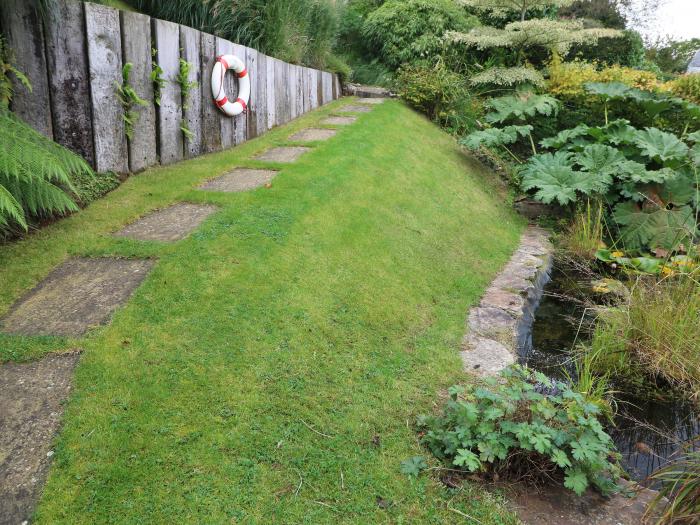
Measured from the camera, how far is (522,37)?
8.68 meters

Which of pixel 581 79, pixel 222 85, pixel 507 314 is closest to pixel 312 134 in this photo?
pixel 222 85

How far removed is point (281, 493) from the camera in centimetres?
197

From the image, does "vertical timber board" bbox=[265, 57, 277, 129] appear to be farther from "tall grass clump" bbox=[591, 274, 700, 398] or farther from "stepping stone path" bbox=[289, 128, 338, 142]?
"tall grass clump" bbox=[591, 274, 700, 398]

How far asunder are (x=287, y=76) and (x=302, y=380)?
5770 millimetres

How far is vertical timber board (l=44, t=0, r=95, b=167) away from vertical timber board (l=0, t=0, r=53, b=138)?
0.05 m

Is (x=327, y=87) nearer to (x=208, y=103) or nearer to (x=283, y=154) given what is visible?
(x=208, y=103)

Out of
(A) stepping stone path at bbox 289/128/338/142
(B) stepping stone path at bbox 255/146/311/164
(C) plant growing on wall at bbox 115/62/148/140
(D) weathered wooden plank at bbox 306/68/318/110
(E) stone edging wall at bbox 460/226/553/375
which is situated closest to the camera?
(E) stone edging wall at bbox 460/226/553/375

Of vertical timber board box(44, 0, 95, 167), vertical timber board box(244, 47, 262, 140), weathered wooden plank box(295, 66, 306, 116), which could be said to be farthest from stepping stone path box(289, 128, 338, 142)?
vertical timber board box(44, 0, 95, 167)

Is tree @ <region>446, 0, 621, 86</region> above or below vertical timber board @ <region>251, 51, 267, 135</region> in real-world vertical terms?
above

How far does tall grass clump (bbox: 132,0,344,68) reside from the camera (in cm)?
622

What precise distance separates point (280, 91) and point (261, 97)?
63 cm

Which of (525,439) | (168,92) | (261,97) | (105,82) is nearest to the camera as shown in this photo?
(525,439)

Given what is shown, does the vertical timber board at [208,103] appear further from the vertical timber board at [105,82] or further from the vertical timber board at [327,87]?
the vertical timber board at [327,87]

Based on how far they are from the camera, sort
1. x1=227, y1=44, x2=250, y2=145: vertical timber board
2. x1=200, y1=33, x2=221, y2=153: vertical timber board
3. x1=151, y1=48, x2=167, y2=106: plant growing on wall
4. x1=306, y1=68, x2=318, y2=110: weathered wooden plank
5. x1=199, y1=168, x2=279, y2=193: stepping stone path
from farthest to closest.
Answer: x1=306, y1=68, x2=318, y2=110: weathered wooden plank < x1=227, y1=44, x2=250, y2=145: vertical timber board < x1=200, y1=33, x2=221, y2=153: vertical timber board < x1=151, y1=48, x2=167, y2=106: plant growing on wall < x1=199, y1=168, x2=279, y2=193: stepping stone path
